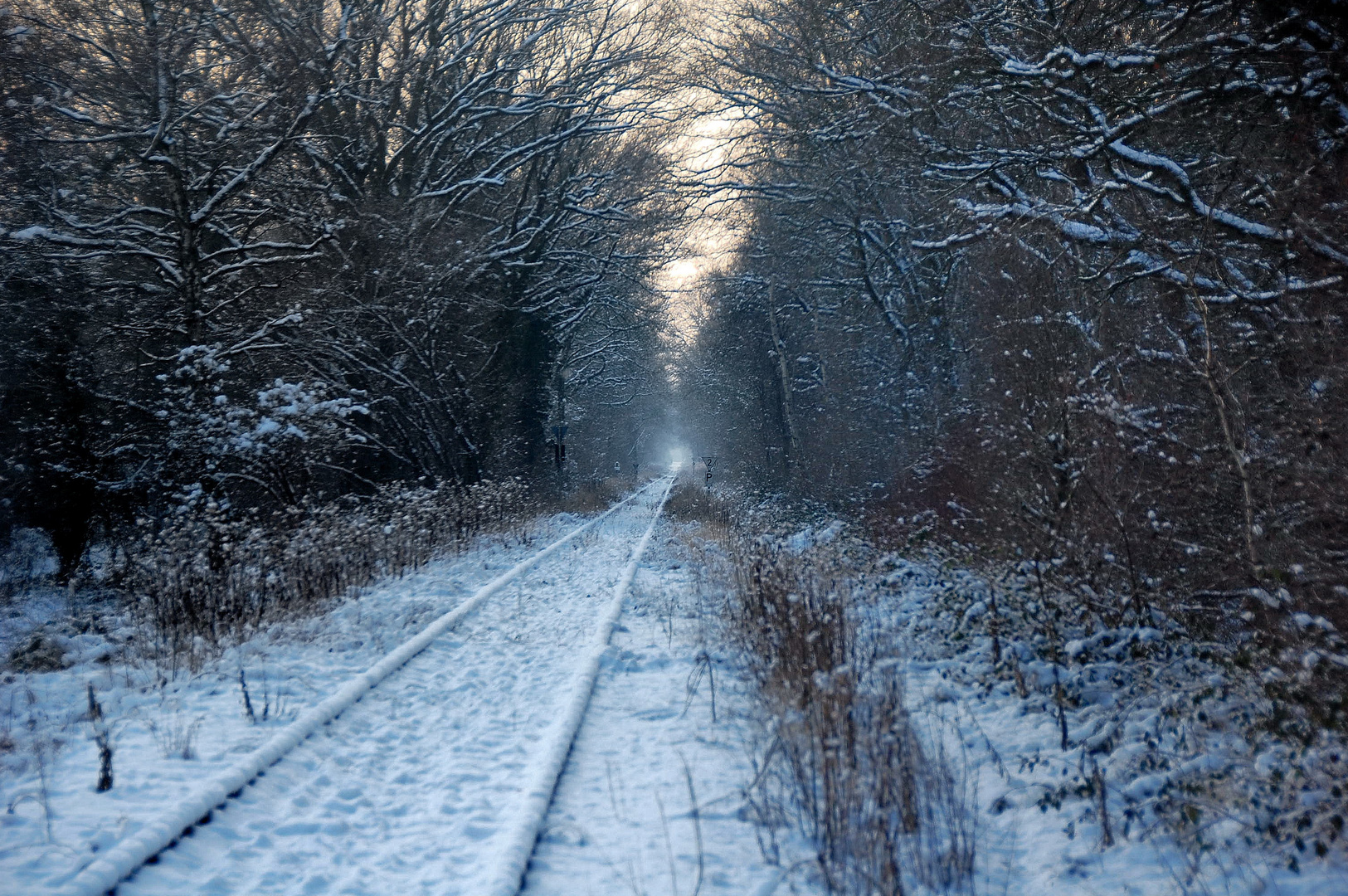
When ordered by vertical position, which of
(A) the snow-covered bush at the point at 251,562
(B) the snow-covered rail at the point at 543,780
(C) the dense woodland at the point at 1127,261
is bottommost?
(B) the snow-covered rail at the point at 543,780

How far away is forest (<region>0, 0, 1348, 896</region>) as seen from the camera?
523 centimetres

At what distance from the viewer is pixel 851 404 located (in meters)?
22.3

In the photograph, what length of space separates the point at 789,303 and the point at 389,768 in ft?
75.1

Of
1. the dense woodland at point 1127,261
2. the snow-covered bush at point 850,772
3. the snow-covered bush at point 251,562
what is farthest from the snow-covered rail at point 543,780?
the dense woodland at point 1127,261

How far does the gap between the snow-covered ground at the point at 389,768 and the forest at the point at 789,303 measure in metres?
0.71

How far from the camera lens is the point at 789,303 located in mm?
26359

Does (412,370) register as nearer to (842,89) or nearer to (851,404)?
(851,404)

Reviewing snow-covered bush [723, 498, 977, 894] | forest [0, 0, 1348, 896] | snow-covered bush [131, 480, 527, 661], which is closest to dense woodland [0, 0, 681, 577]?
forest [0, 0, 1348, 896]

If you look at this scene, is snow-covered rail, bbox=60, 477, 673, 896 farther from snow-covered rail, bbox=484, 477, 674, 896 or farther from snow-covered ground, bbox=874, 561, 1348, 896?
snow-covered ground, bbox=874, 561, 1348, 896

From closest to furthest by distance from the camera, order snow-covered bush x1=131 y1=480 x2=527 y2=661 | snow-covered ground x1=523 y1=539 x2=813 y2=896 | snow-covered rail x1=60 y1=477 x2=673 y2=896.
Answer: snow-covered rail x1=60 y1=477 x2=673 y2=896
snow-covered ground x1=523 y1=539 x2=813 y2=896
snow-covered bush x1=131 y1=480 x2=527 y2=661

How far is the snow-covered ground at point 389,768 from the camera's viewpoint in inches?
149

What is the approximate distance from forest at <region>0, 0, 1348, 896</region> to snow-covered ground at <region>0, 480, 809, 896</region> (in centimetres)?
71

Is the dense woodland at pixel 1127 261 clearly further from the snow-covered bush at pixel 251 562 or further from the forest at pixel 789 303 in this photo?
the snow-covered bush at pixel 251 562

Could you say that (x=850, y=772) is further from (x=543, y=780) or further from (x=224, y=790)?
(x=224, y=790)
